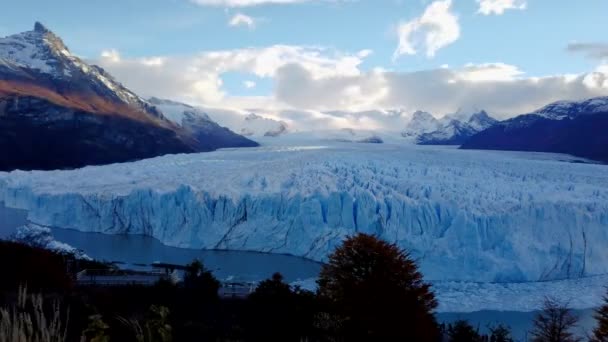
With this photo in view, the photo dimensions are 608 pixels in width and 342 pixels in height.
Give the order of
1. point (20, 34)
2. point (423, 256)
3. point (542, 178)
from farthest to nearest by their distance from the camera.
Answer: point (20, 34) < point (542, 178) < point (423, 256)

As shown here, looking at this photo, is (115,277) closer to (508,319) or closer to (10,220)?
(508,319)

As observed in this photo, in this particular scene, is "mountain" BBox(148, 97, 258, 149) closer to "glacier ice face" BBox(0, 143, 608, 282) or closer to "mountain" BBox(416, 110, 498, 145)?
"mountain" BBox(416, 110, 498, 145)

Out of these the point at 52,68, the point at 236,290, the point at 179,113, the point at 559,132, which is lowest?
the point at 236,290

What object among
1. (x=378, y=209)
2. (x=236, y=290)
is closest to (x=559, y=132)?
(x=378, y=209)

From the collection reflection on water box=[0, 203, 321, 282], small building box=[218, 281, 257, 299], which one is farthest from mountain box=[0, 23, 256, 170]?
small building box=[218, 281, 257, 299]

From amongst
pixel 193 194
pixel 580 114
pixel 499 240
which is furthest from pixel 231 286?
pixel 580 114

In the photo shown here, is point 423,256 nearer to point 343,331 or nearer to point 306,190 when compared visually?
point 306,190
